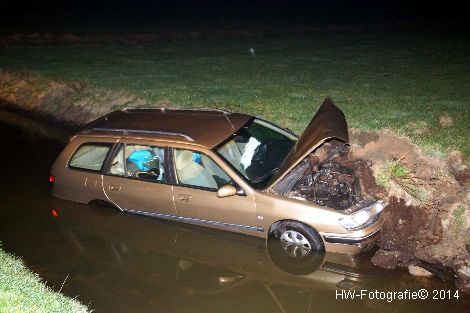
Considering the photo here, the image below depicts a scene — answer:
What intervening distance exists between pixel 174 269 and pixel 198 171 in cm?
151

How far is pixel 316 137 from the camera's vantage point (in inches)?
241

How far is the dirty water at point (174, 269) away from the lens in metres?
5.70

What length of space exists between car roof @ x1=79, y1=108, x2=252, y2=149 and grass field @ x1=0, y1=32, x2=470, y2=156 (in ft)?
11.0

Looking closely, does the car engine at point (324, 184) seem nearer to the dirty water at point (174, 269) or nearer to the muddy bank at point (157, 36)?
the dirty water at point (174, 269)

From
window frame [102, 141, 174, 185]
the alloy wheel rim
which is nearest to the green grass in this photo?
window frame [102, 141, 174, 185]

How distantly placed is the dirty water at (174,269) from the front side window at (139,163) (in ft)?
2.74

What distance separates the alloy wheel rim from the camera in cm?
646

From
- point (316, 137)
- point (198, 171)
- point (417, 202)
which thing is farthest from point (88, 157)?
point (417, 202)

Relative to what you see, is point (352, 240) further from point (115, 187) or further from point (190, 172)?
point (115, 187)

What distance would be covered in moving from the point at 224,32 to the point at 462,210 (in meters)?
23.2

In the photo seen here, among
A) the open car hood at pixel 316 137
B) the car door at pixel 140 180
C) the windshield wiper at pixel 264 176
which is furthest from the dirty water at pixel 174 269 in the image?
the open car hood at pixel 316 137

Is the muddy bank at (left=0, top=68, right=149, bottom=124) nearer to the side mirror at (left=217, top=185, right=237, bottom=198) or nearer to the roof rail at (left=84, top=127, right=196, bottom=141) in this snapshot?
the roof rail at (left=84, top=127, right=196, bottom=141)

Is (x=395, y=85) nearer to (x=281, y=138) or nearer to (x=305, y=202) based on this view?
(x=281, y=138)

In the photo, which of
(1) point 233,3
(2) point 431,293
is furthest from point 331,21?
(2) point 431,293
